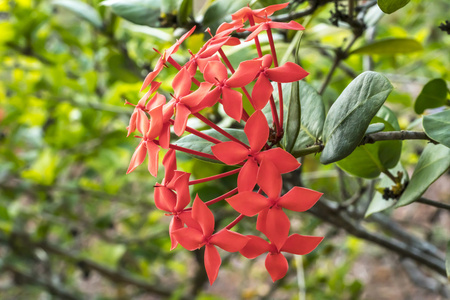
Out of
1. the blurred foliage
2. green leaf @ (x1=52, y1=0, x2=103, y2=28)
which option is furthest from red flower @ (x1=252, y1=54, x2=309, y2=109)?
green leaf @ (x1=52, y1=0, x2=103, y2=28)

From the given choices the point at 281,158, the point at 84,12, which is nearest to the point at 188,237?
the point at 281,158

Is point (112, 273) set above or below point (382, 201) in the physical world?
Answer: below

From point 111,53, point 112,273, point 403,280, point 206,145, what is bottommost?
point 403,280

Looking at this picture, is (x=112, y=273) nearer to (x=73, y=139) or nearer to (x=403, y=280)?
(x=73, y=139)

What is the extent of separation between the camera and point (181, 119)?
1.31 ft

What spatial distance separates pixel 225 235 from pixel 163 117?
12 cm

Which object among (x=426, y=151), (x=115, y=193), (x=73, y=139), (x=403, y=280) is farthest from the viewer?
(x=403, y=280)

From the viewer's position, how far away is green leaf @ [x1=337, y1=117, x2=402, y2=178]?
536 millimetres

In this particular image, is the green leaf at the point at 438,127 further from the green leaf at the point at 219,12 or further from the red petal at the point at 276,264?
the green leaf at the point at 219,12

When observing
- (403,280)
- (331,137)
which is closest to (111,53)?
(331,137)

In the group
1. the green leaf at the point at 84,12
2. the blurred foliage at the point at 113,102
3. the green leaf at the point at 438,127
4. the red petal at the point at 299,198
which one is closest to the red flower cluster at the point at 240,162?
the red petal at the point at 299,198

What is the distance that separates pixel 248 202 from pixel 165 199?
0.10 metres

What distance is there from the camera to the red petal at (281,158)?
0.38m

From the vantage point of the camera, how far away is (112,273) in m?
1.59
